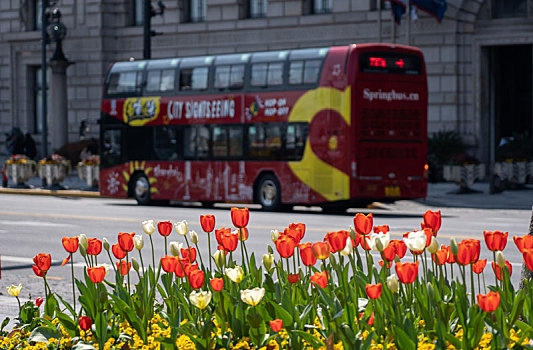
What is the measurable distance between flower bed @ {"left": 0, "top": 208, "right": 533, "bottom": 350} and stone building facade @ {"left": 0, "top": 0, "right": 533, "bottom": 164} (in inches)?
905

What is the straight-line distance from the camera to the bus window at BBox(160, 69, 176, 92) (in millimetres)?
26750

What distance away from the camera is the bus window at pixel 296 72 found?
936 inches

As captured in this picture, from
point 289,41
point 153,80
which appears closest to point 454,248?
point 153,80

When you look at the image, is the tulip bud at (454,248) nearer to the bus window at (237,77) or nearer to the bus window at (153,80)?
the bus window at (237,77)

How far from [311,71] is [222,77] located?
2.90 m

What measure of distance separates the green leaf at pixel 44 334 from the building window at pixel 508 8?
30591mm

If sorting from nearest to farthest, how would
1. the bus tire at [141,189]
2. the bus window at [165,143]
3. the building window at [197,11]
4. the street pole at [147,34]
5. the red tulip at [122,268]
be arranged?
the red tulip at [122,268]
the bus window at [165,143]
the bus tire at [141,189]
the street pole at [147,34]
the building window at [197,11]

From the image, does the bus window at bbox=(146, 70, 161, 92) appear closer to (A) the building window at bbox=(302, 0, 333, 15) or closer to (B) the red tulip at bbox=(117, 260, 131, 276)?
(A) the building window at bbox=(302, 0, 333, 15)

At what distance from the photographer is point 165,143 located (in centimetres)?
2722

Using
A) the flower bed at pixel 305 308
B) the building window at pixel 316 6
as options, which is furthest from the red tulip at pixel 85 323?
the building window at pixel 316 6

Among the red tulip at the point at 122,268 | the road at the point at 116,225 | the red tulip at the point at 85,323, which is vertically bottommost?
the road at the point at 116,225

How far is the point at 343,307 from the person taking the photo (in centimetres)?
523

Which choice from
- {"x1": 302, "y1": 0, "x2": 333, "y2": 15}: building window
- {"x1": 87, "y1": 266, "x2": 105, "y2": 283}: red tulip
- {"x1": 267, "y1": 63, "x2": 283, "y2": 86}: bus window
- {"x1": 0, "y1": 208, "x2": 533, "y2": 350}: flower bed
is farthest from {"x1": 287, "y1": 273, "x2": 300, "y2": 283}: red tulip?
{"x1": 302, "y1": 0, "x2": 333, "y2": 15}: building window

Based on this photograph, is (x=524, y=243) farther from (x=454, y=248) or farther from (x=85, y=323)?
(x=85, y=323)
